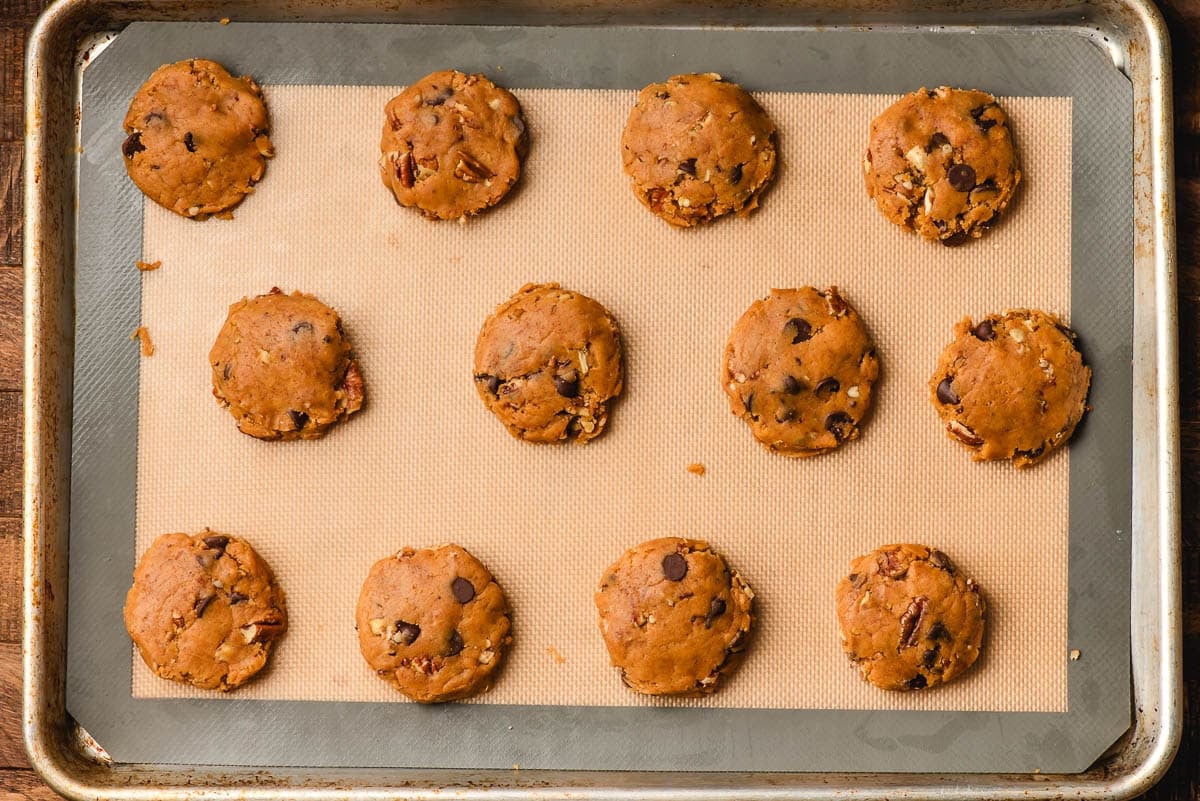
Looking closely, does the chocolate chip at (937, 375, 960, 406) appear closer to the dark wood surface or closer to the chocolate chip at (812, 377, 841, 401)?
the chocolate chip at (812, 377, 841, 401)

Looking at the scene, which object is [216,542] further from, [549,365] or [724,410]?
[724,410]

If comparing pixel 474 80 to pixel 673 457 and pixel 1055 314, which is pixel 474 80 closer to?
pixel 673 457

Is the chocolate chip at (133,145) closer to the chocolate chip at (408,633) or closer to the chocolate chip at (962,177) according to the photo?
the chocolate chip at (408,633)

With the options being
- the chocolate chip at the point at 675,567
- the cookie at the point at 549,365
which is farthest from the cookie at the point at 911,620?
the cookie at the point at 549,365

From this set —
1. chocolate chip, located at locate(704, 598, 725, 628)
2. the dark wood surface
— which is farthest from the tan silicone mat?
the dark wood surface

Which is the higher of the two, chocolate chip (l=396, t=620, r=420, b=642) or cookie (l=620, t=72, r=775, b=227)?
cookie (l=620, t=72, r=775, b=227)
